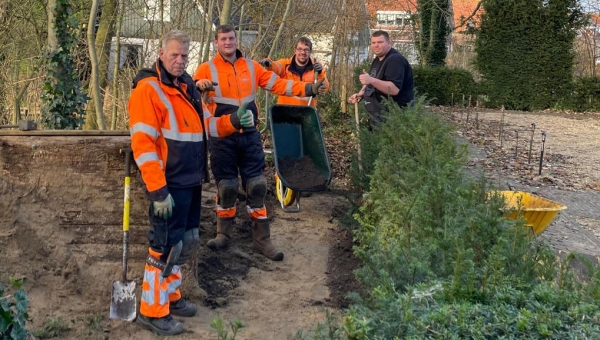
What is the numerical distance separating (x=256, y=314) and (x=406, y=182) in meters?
1.50

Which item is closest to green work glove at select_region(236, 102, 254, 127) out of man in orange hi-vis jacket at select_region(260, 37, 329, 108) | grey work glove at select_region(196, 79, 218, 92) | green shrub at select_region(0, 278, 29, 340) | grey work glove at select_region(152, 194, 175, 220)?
grey work glove at select_region(196, 79, 218, 92)

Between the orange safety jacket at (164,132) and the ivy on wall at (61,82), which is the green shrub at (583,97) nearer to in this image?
the ivy on wall at (61,82)

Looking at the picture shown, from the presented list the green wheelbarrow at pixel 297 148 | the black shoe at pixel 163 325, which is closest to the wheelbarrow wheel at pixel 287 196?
the green wheelbarrow at pixel 297 148

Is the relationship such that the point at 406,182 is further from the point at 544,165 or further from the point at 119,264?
the point at 544,165

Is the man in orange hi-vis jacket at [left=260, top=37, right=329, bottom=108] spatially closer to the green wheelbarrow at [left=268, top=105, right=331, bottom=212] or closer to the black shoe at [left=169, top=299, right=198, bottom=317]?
the green wheelbarrow at [left=268, top=105, right=331, bottom=212]

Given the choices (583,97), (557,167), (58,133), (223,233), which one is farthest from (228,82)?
(583,97)

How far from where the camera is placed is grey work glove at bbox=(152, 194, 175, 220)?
468 cm

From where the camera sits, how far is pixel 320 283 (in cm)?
621

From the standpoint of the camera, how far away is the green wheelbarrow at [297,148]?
26.5ft

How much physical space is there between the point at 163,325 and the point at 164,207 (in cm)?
82

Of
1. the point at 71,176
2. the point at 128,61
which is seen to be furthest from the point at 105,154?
the point at 128,61

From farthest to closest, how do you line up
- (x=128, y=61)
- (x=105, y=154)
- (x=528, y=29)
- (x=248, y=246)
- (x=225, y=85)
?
(x=528, y=29) → (x=128, y=61) → (x=248, y=246) → (x=225, y=85) → (x=105, y=154)

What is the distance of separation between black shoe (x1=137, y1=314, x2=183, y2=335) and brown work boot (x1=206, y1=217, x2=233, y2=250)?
6.38 ft

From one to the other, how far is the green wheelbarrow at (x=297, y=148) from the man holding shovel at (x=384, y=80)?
74 centimetres
